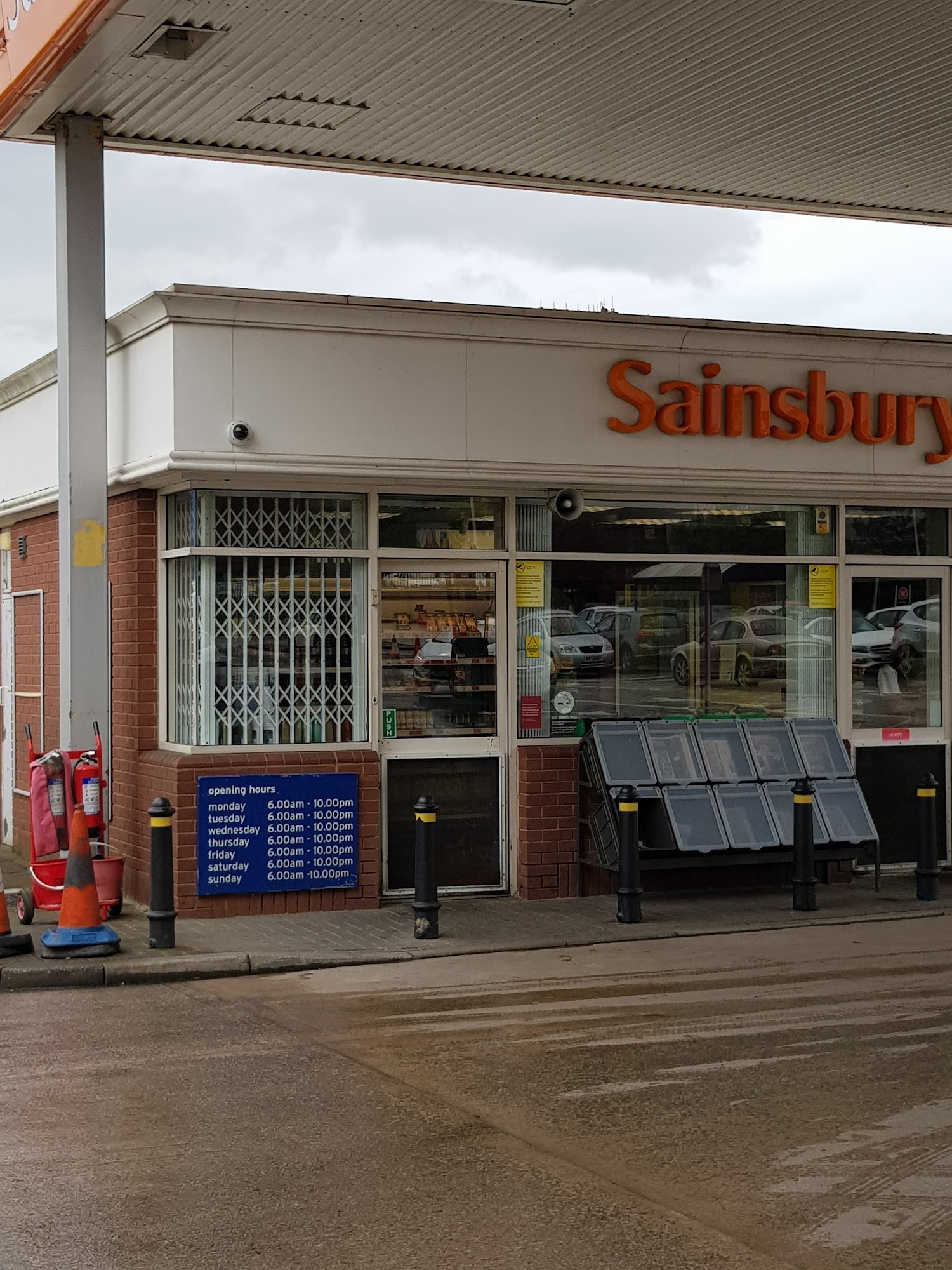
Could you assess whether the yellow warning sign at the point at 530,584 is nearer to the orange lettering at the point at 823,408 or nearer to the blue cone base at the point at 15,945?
the orange lettering at the point at 823,408

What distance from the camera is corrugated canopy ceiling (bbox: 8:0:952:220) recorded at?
10484 mm

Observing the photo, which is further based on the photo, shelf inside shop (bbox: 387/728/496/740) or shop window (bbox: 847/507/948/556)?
shop window (bbox: 847/507/948/556)

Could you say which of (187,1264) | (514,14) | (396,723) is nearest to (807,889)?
(396,723)

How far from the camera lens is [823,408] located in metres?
13.2

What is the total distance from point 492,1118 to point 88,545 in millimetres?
6051

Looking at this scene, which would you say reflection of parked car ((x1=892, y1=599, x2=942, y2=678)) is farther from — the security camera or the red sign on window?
the red sign on window

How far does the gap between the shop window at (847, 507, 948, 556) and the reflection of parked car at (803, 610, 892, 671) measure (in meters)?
0.60

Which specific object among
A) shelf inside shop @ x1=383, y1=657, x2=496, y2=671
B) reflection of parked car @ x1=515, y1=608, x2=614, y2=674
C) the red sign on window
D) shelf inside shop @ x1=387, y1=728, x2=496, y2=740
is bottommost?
shelf inside shop @ x1=387, y1=728, x2=496, y2=740

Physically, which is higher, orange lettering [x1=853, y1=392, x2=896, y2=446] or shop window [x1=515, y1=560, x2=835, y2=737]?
orange lettering [x1=853, y1=392, x2=896, y2=446]

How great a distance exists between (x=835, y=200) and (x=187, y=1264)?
12.4 m

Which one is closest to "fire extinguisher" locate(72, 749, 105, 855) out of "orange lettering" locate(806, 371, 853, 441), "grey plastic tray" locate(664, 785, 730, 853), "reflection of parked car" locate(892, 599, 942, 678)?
"grey plastic tray" locate(664, 785, 730, 853)

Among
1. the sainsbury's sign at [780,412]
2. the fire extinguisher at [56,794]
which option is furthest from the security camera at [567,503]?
the fire extinguisher at [56,794]

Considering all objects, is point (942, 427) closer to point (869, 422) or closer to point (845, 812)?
point (869, 422)

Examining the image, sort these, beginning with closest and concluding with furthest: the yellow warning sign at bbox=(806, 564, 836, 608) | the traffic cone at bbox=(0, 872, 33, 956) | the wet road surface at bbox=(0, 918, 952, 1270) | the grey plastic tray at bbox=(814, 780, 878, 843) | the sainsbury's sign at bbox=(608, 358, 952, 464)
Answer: the wet road surface at bbox=(0, 918, 952, 1270) → the traffic cone at bbox=(0, 872, 33, 956) → the grey plastic tray at bbox=(814, 780, 878, 843) → the sainsbury's sign at bbox=(608, 358, 952, 464) → the yellow warning sign at bbox=(806, 564, 836, 608)
